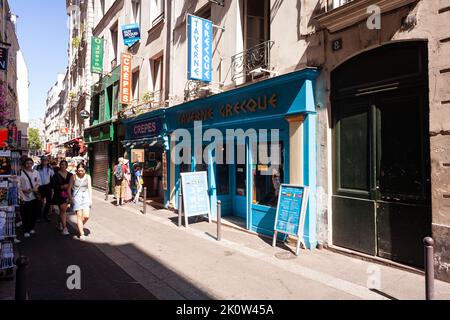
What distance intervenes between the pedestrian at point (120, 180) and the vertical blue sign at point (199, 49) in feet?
17.2

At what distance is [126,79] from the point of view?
15062 millimetres

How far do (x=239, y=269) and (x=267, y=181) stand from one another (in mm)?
3091

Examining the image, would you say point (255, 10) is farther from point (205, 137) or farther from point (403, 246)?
point (403, 246)

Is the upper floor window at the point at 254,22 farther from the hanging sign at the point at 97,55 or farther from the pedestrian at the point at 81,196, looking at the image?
the hanging sign at the point at 97,55

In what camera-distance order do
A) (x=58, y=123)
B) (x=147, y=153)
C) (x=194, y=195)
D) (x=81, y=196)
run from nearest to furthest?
(x=81, y=196)
(x=194, y=195)
(x=147, y=153)
(x=58, y=123)

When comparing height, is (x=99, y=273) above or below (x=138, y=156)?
below

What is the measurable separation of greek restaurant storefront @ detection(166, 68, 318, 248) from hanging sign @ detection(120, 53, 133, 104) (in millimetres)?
4600

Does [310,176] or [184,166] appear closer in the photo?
[310,176]


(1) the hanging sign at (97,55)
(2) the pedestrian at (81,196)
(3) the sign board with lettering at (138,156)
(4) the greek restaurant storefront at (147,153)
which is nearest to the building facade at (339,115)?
(4) the greek restaurant storefront at (147,153)

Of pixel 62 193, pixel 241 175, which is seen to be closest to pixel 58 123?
pixel 62 193

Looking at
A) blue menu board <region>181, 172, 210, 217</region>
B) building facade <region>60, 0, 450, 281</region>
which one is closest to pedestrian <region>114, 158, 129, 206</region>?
building facade <region>60, 0, 450, 281</region>

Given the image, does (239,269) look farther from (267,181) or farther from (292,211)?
(267,181)

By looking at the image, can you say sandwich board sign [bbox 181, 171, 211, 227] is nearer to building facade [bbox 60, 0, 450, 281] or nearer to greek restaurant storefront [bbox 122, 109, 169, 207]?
building facade [bbox 60, 0, 450, 281]
